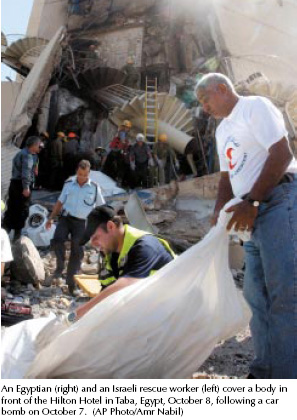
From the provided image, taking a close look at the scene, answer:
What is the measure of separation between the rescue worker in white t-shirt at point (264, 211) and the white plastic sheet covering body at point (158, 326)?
0.14 meters

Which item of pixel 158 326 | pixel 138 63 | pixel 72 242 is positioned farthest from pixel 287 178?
pixel 138 63

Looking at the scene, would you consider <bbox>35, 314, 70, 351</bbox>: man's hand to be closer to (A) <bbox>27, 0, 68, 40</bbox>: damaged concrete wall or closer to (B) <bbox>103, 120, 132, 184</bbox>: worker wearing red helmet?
(B) <bbox>103, 120, 132, 184</bbox>: worker wearing red helmet

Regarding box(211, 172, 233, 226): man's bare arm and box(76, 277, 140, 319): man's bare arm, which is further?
box(211, 172, 233, 226): man's bare arm

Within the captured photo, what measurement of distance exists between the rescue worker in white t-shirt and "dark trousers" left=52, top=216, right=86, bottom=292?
125 inches

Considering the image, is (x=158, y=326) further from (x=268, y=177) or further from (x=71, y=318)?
(x=268, y=177)

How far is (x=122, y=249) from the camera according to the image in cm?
246

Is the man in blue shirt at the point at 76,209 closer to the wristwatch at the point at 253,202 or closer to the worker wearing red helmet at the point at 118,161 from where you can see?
the wristwatch at the point at 253,202

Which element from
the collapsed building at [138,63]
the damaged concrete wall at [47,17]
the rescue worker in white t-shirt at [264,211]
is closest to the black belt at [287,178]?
the rescue worker in white t-shirt at [264,211]

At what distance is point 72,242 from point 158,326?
343cm

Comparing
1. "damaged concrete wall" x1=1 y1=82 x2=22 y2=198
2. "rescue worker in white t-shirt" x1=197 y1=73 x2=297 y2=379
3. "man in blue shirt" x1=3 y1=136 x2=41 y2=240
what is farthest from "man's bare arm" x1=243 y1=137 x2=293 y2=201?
"damaged concrete wall" x1=1 y1=82 x2=22 y2=198

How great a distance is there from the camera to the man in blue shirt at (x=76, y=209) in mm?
5309

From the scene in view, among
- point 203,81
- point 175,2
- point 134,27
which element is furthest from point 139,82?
point 203,81

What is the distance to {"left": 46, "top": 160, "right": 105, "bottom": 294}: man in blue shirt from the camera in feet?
17.4

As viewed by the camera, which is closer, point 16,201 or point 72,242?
point 72,242
